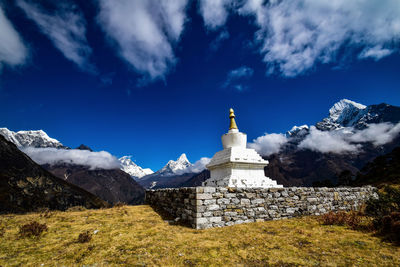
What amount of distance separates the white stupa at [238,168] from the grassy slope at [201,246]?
3363mm

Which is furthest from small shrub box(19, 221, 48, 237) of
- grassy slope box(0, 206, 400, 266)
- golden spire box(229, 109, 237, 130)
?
golden spire box(229, 109, 237, 130)

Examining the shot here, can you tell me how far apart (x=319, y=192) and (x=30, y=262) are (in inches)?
460

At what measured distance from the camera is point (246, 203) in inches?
320

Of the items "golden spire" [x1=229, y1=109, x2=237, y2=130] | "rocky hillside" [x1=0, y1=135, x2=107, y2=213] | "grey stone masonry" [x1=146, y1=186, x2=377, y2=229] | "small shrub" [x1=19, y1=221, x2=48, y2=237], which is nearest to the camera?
"small shrub" [x1=19, y1=221, x2=48, y2=237]

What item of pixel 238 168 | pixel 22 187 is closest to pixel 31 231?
pixel 238 168

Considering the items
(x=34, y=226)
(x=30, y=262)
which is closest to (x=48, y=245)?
(x=30, y=262)

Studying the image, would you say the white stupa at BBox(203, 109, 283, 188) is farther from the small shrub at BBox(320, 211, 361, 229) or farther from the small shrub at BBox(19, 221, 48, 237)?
the small shrub at BBox(19, 221, 48, 237)

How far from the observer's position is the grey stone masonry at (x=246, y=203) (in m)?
7.40

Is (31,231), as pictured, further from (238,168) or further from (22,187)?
(22,187)

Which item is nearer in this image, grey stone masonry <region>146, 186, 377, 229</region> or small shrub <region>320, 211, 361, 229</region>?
grey stone masonry <region>146, 186, 377, 229</region>

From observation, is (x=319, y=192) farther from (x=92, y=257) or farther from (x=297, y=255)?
(x=92, y=257)

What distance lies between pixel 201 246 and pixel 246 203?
10.8 ft

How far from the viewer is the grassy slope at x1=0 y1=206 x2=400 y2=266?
4664 mm

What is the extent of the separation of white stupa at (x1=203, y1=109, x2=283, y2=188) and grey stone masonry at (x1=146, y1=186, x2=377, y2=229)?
6.73ft
